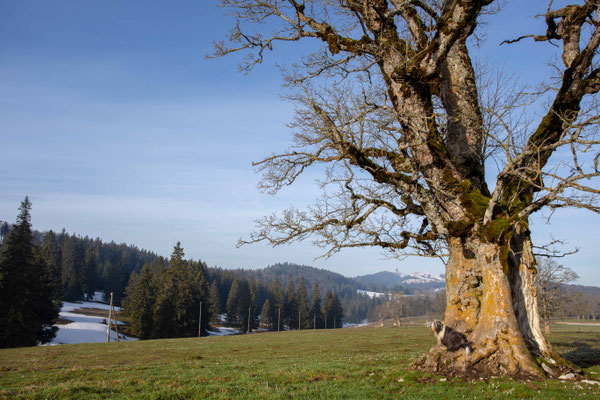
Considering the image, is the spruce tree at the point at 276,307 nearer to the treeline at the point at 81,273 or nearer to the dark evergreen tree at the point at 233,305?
the dark evergreen tree at the point at 233,305

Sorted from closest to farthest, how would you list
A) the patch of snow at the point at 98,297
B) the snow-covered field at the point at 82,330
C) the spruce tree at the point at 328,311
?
the snow-covered field at the point at 82,330 → the spruce tree at the point at 328,311 → the patch of snow at the point at 98,297

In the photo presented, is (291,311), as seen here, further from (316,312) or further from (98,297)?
(98,297)

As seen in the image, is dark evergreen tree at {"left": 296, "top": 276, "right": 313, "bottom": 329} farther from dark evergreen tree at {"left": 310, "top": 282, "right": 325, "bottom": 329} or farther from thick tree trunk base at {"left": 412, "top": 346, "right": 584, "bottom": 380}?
thick tree trunk base at {"left": 412, "top": 346, "right": 584, "bottom": 380}

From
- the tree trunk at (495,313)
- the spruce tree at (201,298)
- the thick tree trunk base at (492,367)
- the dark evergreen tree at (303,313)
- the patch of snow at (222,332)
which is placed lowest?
the patch of snow at (222,332)

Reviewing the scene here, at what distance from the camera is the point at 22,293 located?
39.9 m

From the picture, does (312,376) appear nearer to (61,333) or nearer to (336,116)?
(336,116)

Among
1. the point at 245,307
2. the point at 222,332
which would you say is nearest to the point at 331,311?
the point at 245,307

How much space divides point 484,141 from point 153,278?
59.6 meters

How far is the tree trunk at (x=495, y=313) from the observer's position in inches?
332

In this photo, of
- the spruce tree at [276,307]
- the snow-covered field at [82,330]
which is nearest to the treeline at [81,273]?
A: the snow-covered field at [82,330]

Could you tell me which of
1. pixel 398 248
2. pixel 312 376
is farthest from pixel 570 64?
pixel 312 376

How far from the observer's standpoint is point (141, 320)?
5616cm

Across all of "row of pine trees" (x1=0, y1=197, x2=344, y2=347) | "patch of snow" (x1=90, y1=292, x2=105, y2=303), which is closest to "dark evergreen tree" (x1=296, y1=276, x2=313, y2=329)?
"row of pine trees" (x1=0, y1=197, x2=344, y2=347)

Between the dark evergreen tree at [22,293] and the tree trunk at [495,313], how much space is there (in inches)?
1787
